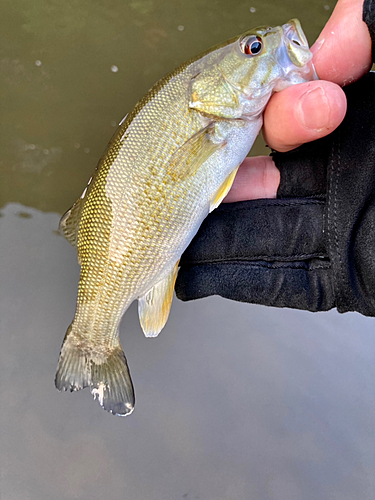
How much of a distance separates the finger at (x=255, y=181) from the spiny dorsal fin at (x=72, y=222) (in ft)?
1.78

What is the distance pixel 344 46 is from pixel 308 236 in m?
0.57

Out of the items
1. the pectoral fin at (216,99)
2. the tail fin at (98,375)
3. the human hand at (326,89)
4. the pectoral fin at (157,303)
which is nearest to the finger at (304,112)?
the human hand at (326,89)

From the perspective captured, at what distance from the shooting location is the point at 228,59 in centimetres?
107

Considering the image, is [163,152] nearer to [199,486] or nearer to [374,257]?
[374,257]

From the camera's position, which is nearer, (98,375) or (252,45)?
(252,45)

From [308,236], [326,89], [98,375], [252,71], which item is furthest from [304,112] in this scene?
[98,375]

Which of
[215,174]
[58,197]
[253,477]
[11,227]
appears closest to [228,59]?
[215,174]

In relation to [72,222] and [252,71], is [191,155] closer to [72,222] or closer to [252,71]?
[252,71]

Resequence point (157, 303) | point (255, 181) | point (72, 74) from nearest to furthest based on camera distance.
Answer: point (157, 303), point (255, 181), point (72, 74)

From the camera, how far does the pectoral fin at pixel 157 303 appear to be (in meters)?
1.21

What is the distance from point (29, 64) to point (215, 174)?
5.05ft

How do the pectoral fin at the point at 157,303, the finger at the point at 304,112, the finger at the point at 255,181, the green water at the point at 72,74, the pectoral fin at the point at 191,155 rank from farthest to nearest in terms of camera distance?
the green water at the point at 72,74
the finger at the point at 255,181
the pectoral fin at the point at 157,303
the pectoral fin at the point at 191,155
the finger at the point at 304,112

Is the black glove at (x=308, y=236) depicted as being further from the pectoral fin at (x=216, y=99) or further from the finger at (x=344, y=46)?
the pectoral fin at (x=216, y=99)

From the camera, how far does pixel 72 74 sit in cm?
200
